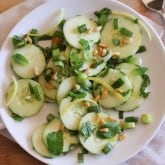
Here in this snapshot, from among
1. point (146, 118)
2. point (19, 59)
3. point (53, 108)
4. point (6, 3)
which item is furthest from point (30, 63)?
point (146, 118)

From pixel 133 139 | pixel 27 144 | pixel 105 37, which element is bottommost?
pixel 133 139

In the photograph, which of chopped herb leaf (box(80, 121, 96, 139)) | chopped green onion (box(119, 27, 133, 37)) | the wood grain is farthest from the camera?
the wood grain

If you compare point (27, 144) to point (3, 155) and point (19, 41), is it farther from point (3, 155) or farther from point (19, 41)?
point (19, 41)

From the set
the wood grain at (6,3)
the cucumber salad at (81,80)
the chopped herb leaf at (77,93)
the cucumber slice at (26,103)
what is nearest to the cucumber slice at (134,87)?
the cucumber salad at (81,80)

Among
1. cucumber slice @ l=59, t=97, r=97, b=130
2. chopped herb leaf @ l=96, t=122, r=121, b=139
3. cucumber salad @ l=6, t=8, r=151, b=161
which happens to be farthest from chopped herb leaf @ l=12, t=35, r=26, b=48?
chopped herb leaf @ l=96, t=122, r=121, b=139

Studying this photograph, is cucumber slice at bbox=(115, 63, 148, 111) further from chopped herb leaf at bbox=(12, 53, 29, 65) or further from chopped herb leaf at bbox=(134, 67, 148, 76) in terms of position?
chopped herb leaf at bbox=(12, 53, 29, 65)

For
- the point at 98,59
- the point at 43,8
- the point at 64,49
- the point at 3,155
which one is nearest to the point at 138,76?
the point at 98,59

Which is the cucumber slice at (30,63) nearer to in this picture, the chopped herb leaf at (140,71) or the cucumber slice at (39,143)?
the cucumber slice at (39,143)
